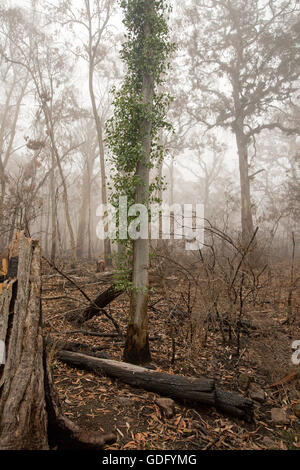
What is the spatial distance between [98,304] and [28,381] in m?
3.56

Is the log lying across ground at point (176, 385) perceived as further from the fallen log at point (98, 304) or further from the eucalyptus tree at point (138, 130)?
the fallen log at point (98, 304)

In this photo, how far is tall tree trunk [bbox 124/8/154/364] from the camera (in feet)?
15.2

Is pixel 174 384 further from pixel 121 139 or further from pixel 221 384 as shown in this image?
pixel 121 139

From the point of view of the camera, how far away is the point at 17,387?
2.41 m

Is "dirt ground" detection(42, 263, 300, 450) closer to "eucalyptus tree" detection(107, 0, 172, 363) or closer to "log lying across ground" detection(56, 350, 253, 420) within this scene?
"log lying across ground" detection(56, 350, 253, 420)

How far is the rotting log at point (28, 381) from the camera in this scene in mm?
2297

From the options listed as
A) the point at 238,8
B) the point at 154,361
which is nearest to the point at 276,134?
the point at 238,8

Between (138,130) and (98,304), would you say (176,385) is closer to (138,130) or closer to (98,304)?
(98,304)

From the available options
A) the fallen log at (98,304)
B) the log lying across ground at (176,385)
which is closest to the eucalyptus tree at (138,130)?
the log lying across ground at (176,385)

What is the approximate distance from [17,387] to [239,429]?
2.49 m

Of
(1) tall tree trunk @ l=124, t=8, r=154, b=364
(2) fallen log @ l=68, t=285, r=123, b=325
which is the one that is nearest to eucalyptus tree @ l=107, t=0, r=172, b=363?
(1) tall tree trunk @ l=124, t=8, r=154, b=364

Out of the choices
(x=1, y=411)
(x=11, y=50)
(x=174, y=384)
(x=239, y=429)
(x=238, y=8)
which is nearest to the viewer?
(x=1, y=411)

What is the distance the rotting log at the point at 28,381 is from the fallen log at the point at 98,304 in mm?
2950

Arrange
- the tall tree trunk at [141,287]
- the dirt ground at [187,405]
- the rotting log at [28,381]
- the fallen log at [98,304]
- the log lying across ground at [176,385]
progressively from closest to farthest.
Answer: the rotting log at [28,381]
the dirt ground at [187,405]
the log lying across ground at [176,385]
the tall tree trunk at [141,287]
the fallen log at [98,304]
